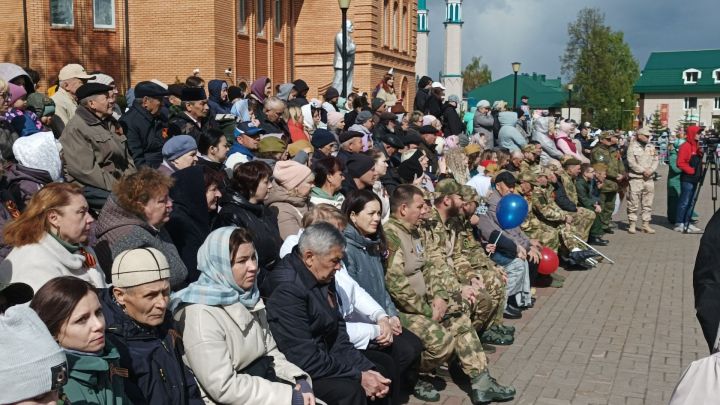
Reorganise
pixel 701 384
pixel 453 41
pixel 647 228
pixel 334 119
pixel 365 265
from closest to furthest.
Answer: pixel 701 384 → pixel 365 265 → pixel 334 119 → pixel 647 228 → pixel 453 41

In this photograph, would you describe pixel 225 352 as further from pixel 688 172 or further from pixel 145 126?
pixel 688 172

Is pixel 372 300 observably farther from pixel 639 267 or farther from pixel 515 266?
pixel 639 267

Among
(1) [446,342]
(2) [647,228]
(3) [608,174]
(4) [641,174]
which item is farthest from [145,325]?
(2) [647,228]

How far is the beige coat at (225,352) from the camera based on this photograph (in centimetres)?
433

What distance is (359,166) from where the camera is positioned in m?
7.90

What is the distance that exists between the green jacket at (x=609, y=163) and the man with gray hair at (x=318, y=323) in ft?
39.3

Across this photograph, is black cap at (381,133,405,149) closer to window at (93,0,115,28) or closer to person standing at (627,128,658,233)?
person standing at (627,128,658,233)

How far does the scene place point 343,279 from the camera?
6.03 m

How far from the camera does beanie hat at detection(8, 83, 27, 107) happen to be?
271 inches

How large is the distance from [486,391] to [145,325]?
3.47 m

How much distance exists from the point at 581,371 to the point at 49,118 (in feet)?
19.4

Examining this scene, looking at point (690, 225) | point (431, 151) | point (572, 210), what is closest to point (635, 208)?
point (690, 225)

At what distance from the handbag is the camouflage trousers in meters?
3.70

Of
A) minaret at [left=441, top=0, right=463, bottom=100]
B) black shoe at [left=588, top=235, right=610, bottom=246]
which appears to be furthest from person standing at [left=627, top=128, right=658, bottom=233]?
minaret at [left=441, top=0, right=463, bottom=100]
